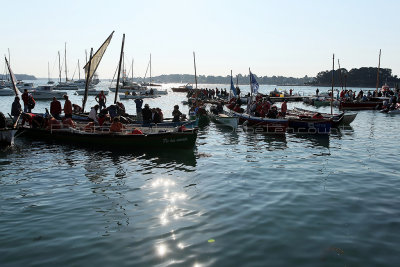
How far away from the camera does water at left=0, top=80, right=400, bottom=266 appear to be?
26.2 feet

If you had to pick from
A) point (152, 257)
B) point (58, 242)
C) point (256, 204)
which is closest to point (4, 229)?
point (58, 242)

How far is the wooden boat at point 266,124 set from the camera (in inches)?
1087

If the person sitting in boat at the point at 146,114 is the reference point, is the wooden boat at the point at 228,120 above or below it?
below

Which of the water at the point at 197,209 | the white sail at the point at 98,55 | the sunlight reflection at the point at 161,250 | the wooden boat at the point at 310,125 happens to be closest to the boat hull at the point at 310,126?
the wooden boat at the point at 310,125

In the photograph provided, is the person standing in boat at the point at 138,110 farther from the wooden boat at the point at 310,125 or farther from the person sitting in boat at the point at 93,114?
the wooden boat at the point at 310,125

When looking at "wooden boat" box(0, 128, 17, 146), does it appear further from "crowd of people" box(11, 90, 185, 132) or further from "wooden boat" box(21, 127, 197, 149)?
"wooden boat" box(21, 127, 197, 149)

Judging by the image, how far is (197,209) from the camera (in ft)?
35.3

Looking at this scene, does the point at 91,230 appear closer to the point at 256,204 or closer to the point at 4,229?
the point at 4,229

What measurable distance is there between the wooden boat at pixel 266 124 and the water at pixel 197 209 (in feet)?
26.1

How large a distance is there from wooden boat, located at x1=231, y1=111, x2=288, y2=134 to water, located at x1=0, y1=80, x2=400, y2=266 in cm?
794

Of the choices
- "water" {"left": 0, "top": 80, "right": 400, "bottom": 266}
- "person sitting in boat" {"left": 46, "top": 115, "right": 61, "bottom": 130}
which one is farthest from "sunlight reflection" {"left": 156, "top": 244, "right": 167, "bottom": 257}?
"person sitting in boat" {"left": 46, "top": 115, "right": 61, "bottom": 130}

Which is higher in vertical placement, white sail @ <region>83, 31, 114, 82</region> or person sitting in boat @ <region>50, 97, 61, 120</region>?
white sail @ <region>83, 31, 114, 82</region>

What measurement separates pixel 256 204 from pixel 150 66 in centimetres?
10601

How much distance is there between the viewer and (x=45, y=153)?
19234 millimetres
